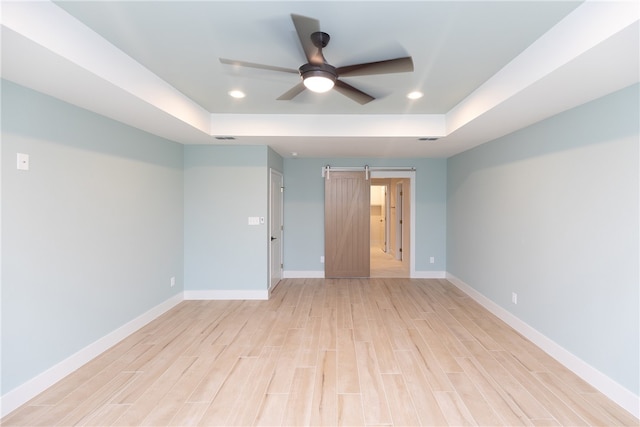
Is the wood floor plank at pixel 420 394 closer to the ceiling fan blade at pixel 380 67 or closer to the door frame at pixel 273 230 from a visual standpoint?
the ceiling fan blade at pixel 380 67

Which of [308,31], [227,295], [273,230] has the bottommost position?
[227,295]

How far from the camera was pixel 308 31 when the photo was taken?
65.2 inches

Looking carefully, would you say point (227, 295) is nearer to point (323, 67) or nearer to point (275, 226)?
point (275, 226)

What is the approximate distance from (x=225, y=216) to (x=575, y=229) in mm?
4141

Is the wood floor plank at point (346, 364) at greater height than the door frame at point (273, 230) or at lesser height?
lesser

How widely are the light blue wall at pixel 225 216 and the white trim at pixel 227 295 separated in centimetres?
6

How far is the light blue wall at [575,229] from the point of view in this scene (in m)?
2.18

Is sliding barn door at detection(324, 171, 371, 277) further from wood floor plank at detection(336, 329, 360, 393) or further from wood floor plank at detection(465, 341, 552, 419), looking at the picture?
wood floor plank at detection(465, 341, 552, 419)

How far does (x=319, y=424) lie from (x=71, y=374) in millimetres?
2174

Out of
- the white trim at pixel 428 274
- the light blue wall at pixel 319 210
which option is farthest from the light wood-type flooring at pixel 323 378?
the light blue wall at pixel 319 210

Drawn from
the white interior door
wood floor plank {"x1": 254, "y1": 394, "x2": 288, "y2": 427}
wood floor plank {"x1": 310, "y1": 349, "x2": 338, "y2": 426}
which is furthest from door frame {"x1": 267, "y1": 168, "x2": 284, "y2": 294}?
wood floor plank {"x1": 254, "y1": 394, "x2": 288, "y2": 427}

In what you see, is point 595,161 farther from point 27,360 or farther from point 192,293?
point 192,293

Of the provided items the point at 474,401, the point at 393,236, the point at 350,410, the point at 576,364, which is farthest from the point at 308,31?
the point at 393,236

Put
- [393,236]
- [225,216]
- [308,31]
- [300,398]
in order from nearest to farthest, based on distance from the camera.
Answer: [308,31] < [300,398] < [225,216] < [393,236]
